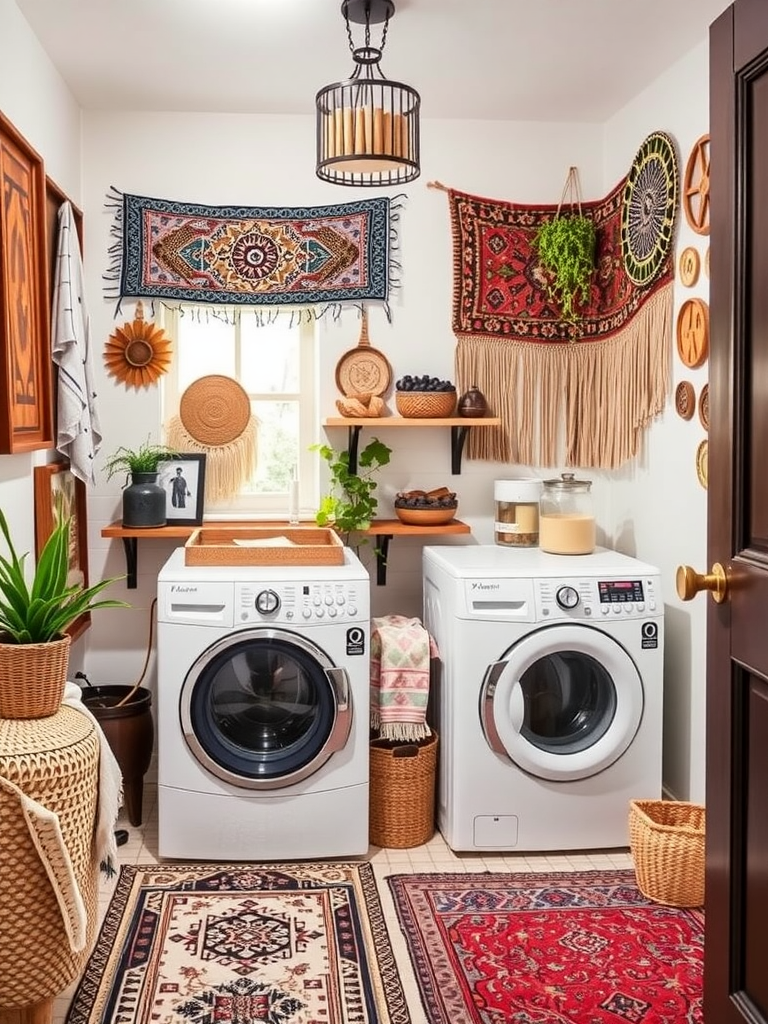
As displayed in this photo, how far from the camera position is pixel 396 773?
343 cm

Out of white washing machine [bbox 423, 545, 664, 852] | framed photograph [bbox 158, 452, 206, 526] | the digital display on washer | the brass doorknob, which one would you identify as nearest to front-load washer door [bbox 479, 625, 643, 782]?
white washing machine [bbox 423, 545, 664, 852]

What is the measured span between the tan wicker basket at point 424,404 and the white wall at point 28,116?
1306 mm

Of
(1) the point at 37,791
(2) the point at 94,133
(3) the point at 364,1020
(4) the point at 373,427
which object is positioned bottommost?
(3) the point at 364,1020

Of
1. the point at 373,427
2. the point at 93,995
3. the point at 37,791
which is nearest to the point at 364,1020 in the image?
the point at 93,995

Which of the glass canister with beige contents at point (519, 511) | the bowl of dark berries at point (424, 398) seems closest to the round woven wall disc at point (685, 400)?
the glass canister with beige contents at point (519, 511)

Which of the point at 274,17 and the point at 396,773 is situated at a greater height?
the point at 274,17

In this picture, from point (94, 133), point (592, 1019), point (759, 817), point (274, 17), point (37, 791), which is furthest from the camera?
point (94, 133)

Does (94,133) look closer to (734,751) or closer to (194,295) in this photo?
(194,295)

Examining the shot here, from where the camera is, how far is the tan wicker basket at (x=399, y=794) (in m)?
3.43

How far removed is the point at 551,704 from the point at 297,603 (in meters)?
0.90

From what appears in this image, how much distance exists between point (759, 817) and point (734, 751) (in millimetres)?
103

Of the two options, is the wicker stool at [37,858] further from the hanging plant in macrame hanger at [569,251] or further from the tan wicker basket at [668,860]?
the hanging plant in macrame hanger at [569,251]

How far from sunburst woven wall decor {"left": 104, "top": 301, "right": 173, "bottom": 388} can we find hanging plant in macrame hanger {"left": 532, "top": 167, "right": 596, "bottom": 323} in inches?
58.9

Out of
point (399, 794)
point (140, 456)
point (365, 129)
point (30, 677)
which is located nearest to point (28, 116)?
point (365, 129)
